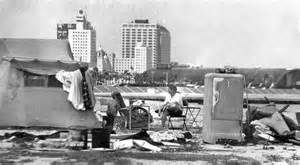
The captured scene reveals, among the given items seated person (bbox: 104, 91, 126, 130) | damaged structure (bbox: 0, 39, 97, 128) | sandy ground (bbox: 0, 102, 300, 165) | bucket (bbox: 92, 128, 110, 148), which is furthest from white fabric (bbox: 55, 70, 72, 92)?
bucket (bbox: 92, 128, 110, 148)

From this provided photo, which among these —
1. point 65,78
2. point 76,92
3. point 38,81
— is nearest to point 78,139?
point 76,92

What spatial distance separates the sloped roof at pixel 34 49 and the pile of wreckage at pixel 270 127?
19.0 ft

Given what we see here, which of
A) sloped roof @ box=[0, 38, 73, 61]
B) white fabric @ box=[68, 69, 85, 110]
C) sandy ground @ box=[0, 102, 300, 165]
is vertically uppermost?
sloped roof @ box=[0, 38, 73, 61]

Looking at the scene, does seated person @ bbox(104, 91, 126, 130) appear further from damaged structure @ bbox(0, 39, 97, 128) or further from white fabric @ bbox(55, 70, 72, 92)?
white fabric @ bbox(55, 70, 72, 92)

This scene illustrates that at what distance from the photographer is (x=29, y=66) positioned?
15922 millimetres

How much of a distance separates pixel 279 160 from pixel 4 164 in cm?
509

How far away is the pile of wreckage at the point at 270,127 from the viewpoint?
46.6ft

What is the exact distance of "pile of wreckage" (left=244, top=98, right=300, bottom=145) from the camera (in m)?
14.2

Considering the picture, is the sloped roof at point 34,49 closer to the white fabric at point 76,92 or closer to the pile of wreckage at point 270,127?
the white fabric at point 76,92

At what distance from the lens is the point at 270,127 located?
1449cm

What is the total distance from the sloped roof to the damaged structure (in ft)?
0.89

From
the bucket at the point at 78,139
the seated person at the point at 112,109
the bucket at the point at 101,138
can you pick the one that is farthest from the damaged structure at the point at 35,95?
the bucket at the point at 101,138

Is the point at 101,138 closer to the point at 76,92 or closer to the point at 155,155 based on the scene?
the point at 155,155

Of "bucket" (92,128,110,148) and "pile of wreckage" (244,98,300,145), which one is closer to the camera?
"bucket" (92,128,110,148)
